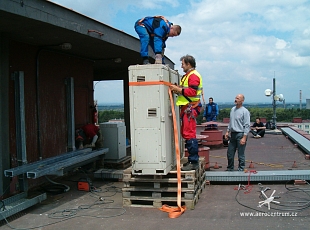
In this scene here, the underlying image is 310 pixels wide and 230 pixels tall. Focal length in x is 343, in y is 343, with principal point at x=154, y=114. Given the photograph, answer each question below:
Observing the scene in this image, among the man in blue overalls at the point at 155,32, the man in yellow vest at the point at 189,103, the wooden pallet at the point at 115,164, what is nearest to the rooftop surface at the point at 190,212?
the man in yellow vest at the point at 189,103

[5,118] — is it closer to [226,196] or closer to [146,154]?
[146,154]

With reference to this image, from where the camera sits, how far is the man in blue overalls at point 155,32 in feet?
22.8

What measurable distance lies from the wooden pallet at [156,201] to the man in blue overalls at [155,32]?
2.71 meters

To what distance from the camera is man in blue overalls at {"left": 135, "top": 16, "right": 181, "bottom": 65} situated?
6961 millimetres

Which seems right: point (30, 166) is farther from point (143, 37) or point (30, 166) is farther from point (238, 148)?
point (238, 148)

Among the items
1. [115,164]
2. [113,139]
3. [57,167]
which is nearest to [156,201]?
[57,167]

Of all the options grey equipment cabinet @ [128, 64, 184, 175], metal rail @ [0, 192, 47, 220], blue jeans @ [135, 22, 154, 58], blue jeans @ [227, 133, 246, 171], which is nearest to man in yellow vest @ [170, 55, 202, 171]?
grey equipment cabinet @ [128, 64, 184, 175]

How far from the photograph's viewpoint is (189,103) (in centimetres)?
675

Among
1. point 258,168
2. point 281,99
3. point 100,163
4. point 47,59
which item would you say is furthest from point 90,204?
point 281,99

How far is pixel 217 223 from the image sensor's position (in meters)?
5.57

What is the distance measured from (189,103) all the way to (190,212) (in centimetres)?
206

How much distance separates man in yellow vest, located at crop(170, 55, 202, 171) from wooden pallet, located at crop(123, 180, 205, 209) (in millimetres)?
619

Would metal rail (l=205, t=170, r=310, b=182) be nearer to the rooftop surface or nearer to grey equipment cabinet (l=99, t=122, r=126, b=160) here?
the rooftop surface

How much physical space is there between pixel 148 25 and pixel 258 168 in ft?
17.5
